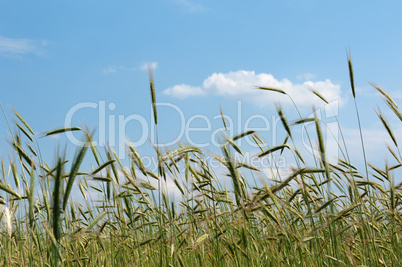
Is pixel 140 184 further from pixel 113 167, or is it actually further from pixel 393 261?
A: pixel 393 261

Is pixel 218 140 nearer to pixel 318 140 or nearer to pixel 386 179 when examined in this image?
pixel 318 140

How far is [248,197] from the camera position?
8.71 feet

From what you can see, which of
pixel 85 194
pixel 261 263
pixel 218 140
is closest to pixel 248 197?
pixel 261 263

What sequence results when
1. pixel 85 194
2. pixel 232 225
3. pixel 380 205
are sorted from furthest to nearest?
pixel 380 205, pixel 85 194, pixel 232 225

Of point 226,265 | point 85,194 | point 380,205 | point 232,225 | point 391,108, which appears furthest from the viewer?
point 380,205

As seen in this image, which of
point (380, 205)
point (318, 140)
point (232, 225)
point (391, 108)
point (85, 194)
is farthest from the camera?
point (380, 205)

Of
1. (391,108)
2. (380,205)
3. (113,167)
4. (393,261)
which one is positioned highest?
(391,108)

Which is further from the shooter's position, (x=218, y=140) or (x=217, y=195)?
(x=217, y=195)

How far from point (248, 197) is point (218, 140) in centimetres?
64

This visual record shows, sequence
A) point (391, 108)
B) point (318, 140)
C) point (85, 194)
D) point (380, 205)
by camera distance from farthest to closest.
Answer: point (380, 205) < point (85, 194) < point (391, 108) < point (318, 140)

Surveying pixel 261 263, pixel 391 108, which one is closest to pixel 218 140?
pixel 261 263

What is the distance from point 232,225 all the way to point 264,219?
0.30 meters

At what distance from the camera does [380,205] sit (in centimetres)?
360

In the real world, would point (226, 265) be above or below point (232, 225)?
below
